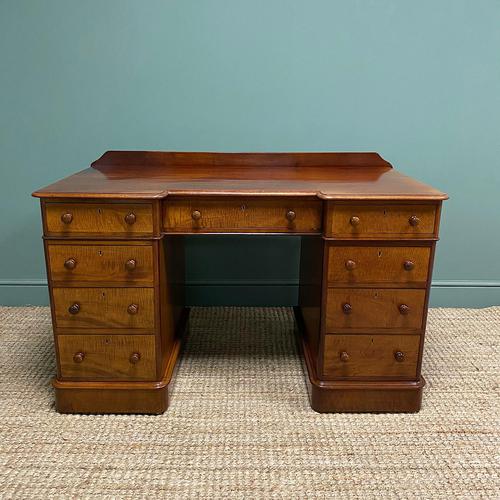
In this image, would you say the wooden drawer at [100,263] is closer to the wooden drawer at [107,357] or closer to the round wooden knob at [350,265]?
the wooden drawer at [107,357]

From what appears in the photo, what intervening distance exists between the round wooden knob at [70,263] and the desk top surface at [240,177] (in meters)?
0.20

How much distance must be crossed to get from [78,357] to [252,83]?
1.33m


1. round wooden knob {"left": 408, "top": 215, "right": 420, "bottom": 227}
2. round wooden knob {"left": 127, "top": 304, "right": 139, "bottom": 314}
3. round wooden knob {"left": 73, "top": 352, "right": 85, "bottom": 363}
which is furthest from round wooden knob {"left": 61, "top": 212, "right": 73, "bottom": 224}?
round wooden knob {"left": 408, "top": 215, "right": 420, "bottom": 227}

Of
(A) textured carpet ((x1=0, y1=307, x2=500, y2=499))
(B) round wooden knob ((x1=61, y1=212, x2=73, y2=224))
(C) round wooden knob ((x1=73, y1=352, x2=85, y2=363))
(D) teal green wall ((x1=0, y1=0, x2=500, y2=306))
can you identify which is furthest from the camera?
(D) teal green wall ((x1=0, y1=0, x2=500, y2=306))

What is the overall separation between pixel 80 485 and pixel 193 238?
4.11ft

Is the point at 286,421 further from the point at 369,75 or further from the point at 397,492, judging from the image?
the point at 369,75

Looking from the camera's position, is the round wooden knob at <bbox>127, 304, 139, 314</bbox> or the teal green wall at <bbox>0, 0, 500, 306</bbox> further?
the teal green wall at <bbox>0, 0, 500, 306</bbox>

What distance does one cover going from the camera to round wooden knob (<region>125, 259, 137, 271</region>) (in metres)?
1.51

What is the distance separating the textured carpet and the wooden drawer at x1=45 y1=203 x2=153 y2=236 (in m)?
0.61

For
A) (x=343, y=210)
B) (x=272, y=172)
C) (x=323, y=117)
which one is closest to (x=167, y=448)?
(x=343, y=210)

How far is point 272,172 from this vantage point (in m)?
1.99

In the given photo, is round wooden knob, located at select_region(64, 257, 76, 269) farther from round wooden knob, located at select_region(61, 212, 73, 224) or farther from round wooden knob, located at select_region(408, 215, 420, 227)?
round wooden knob, located at select_region(408, 215, 420, 227)

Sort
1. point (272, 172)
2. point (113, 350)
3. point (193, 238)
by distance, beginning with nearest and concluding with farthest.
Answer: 1. point (113, 350)
2. point (272, 172)
3. point (193, 238)

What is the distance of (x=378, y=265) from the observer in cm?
154
